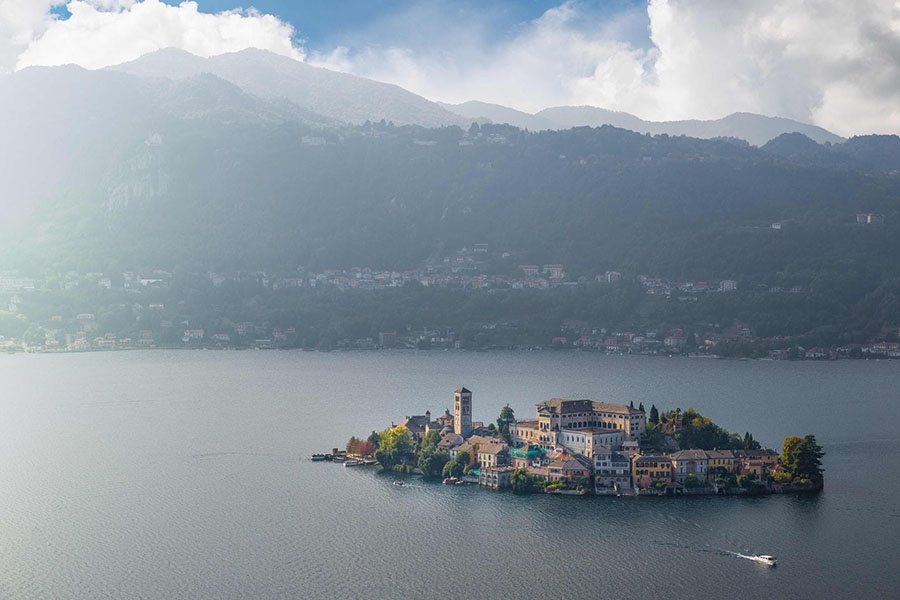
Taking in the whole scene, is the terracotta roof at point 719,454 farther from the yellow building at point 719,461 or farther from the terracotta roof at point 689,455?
the terracotta roof at point 689,455

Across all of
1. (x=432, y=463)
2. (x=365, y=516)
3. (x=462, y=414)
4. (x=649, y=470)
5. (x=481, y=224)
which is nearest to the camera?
(x=365, y=516)

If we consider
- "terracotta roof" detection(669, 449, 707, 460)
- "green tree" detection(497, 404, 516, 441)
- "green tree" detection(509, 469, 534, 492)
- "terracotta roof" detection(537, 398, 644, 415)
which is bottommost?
"green tree" detection(509, 469, 534, 492)

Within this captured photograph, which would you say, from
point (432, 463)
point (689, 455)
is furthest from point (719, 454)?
point (432, 463)

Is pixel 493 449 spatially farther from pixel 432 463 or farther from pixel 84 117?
pixel 84 117

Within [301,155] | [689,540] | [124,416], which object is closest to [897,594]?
[689,540]

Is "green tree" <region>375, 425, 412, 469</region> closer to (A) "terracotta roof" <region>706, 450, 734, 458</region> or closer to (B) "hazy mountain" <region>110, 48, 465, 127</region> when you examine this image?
(A) "terracotta roof" <region>706, 450, 734, 458</region>

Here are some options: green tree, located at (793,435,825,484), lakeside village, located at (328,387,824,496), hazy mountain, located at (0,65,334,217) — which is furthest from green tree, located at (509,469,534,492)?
hazy mountain, located at (0,65,334,217)
